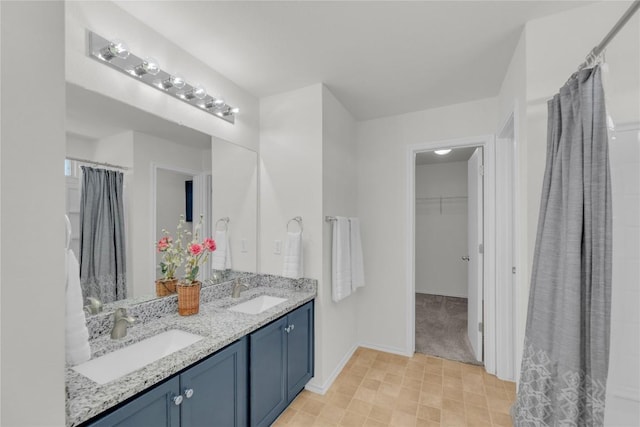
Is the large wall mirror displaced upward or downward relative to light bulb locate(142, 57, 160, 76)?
downward

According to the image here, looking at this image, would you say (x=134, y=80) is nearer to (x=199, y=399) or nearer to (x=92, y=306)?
(x=92, y=306)

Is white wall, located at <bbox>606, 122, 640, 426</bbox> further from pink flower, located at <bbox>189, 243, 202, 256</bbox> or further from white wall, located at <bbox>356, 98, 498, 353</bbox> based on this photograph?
pink flower, located at <bbox>189, 243, 202, 256</bbox>

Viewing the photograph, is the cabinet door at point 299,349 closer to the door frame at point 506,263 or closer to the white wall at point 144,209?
the white wall at point 144,209

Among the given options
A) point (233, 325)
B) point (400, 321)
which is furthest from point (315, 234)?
point (400, 321)

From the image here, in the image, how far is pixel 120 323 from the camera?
1.38 metres

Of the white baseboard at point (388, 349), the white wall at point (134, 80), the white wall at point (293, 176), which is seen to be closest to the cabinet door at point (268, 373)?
the white wall at point (293, 176)

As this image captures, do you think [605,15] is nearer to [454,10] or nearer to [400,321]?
[454,10]

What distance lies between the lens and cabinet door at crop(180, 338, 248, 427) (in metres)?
1.21

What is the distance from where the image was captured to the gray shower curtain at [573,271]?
1035 millimetres

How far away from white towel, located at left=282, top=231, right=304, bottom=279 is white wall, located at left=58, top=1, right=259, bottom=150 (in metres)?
0.90

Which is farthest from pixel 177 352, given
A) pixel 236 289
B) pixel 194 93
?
pixel 194 93

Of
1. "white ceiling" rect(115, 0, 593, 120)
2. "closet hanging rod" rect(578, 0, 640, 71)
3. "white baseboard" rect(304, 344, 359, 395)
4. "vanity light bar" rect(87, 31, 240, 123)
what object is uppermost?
"white ceiling" rect(115, 0, 593, 120)

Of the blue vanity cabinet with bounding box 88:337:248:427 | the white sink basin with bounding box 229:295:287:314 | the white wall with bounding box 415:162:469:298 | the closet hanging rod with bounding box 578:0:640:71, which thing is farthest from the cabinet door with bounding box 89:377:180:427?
the white wall with bounding box 415:162:469:298

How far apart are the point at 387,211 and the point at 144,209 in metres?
2.13
